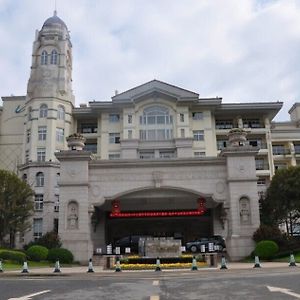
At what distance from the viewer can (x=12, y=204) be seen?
1305 inches

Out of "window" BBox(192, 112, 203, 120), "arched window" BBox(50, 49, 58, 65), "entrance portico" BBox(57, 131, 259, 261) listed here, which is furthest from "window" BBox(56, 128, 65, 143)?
"entrance portico" BBox(57, 131, 259, 261)

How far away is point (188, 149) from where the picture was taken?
152 feet

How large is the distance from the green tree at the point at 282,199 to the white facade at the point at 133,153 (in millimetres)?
3285

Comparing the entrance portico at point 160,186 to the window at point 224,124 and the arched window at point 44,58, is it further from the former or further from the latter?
the arched window at point 44,58

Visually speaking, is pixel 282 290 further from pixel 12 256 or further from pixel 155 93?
pixel 155 93

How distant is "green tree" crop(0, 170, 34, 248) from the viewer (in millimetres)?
32969

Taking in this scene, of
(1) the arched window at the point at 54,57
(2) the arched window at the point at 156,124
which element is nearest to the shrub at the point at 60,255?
(2) the arched window at the point at 156,124

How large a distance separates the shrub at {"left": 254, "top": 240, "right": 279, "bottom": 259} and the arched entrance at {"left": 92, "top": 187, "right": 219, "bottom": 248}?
→ 579 cm

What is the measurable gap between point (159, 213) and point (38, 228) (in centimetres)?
1640

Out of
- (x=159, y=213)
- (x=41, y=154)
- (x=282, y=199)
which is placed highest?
(x=41, y=154)

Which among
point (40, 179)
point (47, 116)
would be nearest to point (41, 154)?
point (40, 179)

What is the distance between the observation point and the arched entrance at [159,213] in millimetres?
32812

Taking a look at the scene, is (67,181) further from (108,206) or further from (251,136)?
(251,136)

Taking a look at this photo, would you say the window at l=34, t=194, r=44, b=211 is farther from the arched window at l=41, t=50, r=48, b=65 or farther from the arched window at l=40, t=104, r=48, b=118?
the arched window at l=41, t=50, r=48, b=65
